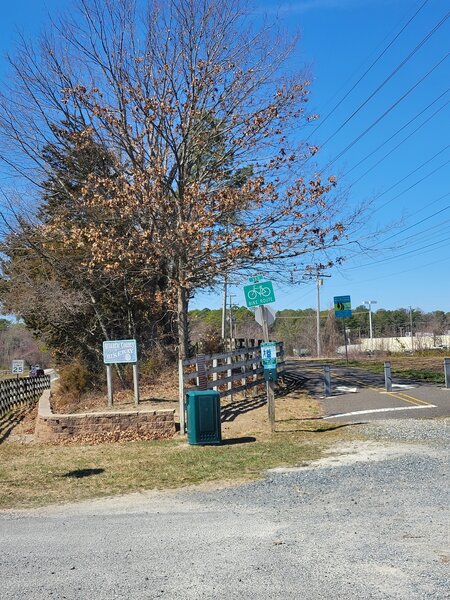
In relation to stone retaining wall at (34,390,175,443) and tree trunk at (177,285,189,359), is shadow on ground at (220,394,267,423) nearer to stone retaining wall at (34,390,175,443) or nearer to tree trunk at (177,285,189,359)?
stone retaining wall at (34,390,175,443)

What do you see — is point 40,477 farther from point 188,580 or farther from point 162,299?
point 162,299

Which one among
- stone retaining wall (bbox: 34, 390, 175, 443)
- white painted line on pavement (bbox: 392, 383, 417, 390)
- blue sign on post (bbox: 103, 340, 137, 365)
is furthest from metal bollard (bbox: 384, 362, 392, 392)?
stone retaining wall (bbox: 34, 390, 175, 443)

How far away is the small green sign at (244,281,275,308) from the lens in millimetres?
13305

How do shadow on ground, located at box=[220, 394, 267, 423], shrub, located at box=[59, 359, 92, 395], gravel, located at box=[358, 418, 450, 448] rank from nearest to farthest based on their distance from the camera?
1. gravel, located at box=[358, 418, 450, 448]
2. shadow on ground, located at box=[220, 394, 267, 423]
3. shrub, located at box=[59, 359, 92, 395]

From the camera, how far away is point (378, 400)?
1741 centimetres

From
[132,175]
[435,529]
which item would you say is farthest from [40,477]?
[132,175]

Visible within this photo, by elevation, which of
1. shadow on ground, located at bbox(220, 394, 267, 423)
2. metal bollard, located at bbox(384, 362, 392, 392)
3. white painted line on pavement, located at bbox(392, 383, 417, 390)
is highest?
metal bollard, located at bbox(384, 362, 392, 392)

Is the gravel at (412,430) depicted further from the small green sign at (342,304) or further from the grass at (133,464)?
the small green sign at (342,304)

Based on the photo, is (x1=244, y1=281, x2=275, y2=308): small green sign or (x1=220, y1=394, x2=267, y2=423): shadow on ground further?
(x1=220, y1=394, x2=267, y2=423): shadow on ground

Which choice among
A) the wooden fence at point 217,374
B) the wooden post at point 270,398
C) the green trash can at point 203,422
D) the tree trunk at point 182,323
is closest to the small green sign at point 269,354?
the wooden post at point 270,398

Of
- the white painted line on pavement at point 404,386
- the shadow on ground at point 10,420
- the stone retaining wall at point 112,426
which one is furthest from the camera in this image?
the white painted line on pavement at point 404,386

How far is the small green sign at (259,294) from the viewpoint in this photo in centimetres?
1330

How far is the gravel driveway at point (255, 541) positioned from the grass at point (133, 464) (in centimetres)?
71

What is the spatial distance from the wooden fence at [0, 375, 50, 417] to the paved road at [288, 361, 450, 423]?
463 inches
